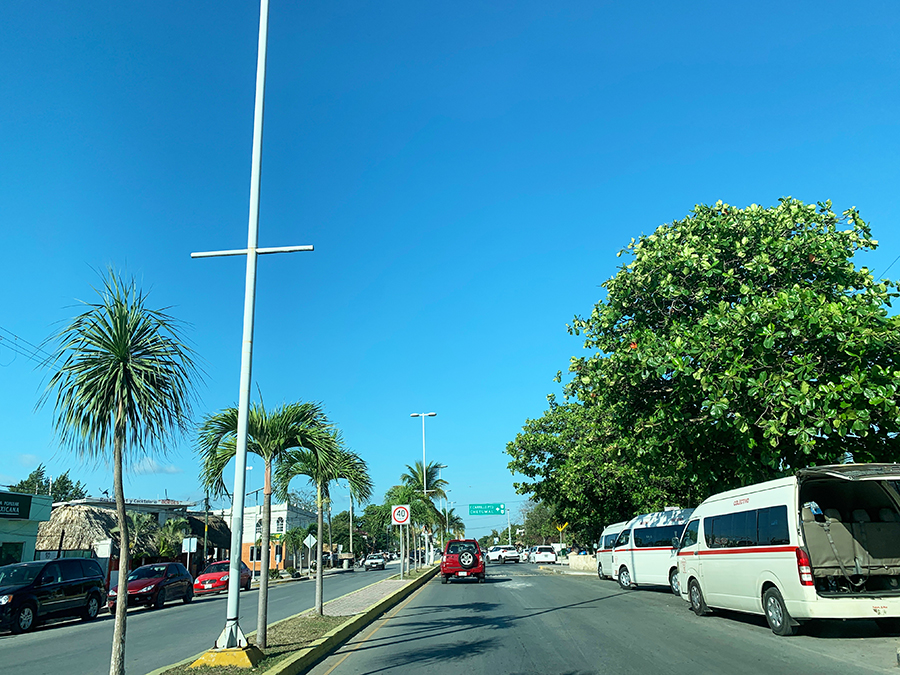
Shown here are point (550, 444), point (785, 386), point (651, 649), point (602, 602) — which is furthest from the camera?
point (550, 444)

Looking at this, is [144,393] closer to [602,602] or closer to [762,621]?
[762,621]

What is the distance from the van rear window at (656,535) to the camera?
22828 millimetres

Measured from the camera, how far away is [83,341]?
27.1ft

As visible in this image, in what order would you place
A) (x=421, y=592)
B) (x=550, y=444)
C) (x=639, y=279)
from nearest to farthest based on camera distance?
(x=639, y=279) → (x=421, y=592) → (x=550, y=444)

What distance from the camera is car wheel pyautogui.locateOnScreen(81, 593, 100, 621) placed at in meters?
21.4

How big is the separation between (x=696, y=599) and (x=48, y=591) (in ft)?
58.4

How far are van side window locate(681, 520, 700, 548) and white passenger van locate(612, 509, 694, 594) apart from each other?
196 inches

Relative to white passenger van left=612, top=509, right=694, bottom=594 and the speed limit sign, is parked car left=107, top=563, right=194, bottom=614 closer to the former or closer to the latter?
the speed limit sign

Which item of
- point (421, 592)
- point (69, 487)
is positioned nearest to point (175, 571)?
point (421, 592)

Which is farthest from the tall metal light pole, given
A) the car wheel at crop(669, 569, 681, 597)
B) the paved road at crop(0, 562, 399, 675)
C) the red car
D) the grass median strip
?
the red car

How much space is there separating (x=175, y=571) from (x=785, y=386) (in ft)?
82.2

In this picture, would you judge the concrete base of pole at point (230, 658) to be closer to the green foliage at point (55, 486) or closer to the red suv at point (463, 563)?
the red suv at point (463, 563)

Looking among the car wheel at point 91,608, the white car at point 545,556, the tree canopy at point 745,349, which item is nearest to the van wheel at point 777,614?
the tree canopy at point 745,349

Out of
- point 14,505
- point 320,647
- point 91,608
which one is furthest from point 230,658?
point 14,505
